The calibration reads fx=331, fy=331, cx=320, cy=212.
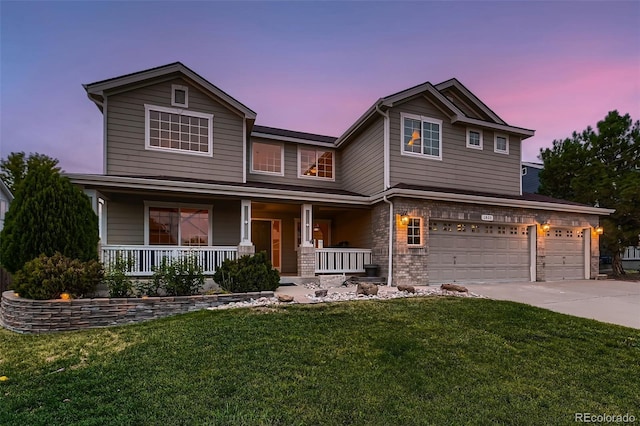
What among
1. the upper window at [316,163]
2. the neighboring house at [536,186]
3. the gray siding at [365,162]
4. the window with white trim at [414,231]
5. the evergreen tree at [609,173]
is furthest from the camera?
the neighboring house at [536,186]

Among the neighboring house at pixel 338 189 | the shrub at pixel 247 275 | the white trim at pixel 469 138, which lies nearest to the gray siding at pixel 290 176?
the neighboring house at pixel 338 189

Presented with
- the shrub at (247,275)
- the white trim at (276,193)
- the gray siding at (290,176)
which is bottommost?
the shrub at (247,275)

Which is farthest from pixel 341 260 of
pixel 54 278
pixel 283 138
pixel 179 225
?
pixel 54 278

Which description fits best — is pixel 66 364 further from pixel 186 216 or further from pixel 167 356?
pixel 186 216

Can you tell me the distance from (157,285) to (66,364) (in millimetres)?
3041

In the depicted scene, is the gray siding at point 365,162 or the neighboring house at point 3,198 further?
the neighboring house at point 3,198

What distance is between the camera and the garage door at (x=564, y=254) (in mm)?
12211

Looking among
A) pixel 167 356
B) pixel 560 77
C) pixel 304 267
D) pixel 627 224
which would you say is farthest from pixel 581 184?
pixel 167 356

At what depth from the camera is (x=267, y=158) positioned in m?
12.9

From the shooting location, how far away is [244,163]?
11344 millimetres

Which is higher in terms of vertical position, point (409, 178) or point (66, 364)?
point (409, 178)

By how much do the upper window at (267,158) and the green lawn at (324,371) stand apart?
7.77m

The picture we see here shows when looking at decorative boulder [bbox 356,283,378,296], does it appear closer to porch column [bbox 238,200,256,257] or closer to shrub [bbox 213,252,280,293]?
shrub [bbox 213,252,280,293]

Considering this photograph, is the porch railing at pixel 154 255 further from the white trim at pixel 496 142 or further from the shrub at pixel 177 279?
the white trim at pixel 496 142
